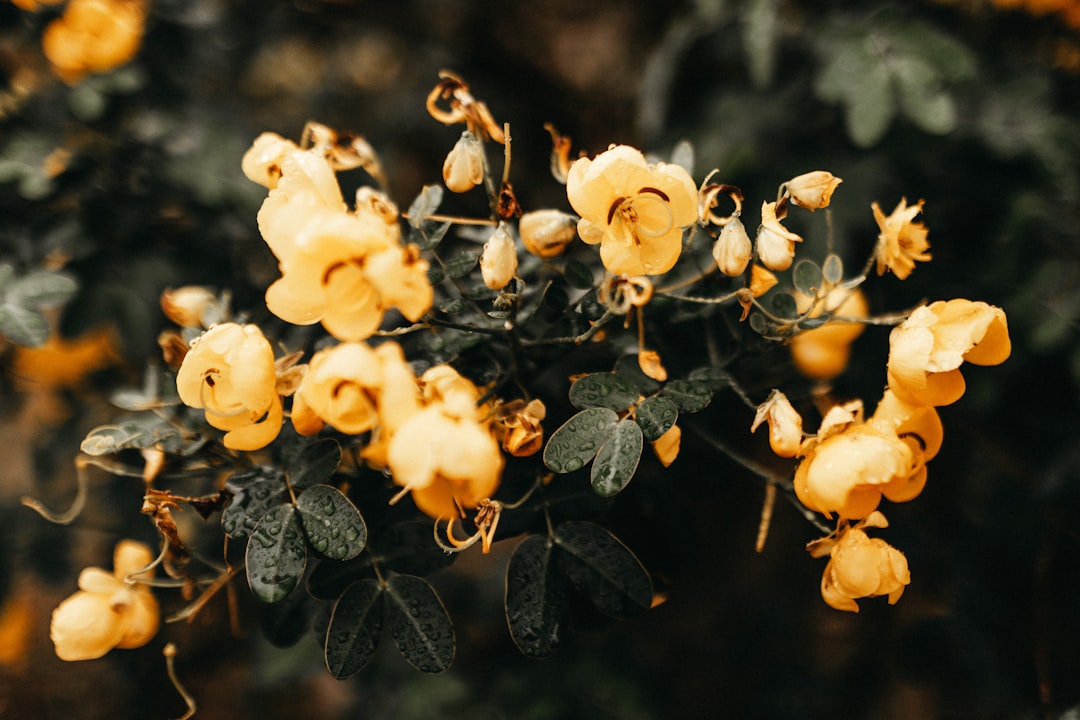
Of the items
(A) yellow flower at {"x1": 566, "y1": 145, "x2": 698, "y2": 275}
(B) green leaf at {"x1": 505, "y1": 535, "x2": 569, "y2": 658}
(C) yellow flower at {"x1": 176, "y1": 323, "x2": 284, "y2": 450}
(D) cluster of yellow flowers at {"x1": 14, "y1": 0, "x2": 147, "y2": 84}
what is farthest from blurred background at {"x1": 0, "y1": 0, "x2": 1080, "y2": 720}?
(C) yellow flower at {"x1": 176, "y1": 323, "x2": 284, "y2": 450}

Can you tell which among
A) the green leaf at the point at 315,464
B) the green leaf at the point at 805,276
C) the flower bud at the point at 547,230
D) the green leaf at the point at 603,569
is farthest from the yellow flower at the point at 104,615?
the green leaf at the point at 805,276

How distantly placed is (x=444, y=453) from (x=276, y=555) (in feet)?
0.95

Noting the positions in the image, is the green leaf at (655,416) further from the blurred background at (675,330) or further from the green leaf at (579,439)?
the blurred background at (675,330)

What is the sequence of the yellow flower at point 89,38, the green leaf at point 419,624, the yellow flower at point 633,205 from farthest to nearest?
the yellow flower at point 89,38 < the green leaf at point 419,624 < the yellow flower at point 633,205

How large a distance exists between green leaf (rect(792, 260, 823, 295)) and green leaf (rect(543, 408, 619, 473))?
0.98 feet

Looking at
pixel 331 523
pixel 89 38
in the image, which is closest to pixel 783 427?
pixel 331 523

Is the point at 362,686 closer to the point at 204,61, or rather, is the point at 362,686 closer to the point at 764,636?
the point at 764,636

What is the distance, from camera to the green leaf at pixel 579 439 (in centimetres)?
78

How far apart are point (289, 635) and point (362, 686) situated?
867mm

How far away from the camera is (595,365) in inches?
39.2

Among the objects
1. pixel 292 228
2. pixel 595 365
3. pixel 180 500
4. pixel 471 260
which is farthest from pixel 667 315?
pixel 180 500

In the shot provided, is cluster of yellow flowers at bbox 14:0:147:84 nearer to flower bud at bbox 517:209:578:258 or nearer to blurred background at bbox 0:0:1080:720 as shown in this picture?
blurred background at bbox 0:0:1080:720

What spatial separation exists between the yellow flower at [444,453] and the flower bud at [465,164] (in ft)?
0.92

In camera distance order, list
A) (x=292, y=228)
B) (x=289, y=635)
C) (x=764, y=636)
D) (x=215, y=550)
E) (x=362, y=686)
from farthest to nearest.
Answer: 1. (x=764, y=636)
2. (x=362, y=686)
3. (x=215, y=550)
4. (x=289, y=635)
5. (x=292, y=228)
